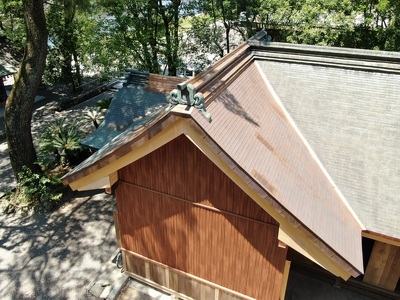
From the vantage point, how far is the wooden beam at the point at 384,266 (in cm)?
815

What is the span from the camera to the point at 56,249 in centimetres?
1141

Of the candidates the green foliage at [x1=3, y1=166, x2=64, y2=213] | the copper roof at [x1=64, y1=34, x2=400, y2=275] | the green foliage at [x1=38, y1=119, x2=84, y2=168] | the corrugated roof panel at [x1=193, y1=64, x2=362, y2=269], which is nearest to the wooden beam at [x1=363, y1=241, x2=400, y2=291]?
the copper roof at [x1=64, y1=34, x2=400, y2=275]

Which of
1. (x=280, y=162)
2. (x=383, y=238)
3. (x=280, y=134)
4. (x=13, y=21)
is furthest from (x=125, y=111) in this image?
(x=13, y=21)

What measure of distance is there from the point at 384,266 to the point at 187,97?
692cm

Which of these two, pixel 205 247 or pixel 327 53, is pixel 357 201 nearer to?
pixel 205 247

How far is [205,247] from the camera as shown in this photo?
8.02 metres

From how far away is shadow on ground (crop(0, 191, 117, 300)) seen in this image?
1006 centimetres

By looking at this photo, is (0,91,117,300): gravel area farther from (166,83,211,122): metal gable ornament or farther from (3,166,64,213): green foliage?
(166,83,211,122): metal gable ornament

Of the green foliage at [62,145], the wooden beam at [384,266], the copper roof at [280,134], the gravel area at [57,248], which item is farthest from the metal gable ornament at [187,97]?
the green foliage at [62,145]

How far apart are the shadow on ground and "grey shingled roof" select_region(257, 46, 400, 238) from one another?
795 cm

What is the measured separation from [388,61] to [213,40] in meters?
14.6

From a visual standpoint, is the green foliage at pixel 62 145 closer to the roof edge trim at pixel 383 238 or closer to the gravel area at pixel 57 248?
the gravel area at pixel 57 248

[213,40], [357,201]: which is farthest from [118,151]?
[213,40]

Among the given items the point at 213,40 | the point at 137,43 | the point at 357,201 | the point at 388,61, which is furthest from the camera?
the point at 213,40
